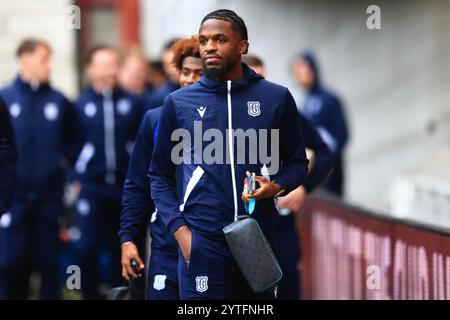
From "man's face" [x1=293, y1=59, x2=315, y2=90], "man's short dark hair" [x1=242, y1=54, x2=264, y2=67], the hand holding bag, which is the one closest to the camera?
the hand holding bag

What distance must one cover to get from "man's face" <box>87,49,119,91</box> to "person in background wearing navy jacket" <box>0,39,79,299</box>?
0.50m

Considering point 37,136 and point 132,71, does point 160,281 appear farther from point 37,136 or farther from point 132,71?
point 132,71

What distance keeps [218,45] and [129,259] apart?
4.56ft

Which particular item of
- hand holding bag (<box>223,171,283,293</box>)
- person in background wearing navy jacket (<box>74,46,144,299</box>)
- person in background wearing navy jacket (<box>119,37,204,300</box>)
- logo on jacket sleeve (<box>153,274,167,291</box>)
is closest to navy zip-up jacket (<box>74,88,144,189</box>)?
person in background wearing navy jacket (<box>74,46,144,299</box>)

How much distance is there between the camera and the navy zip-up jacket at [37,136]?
10.5m

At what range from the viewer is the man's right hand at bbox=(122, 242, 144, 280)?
673cm

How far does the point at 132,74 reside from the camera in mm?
12984

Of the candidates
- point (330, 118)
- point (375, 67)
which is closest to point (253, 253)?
point (330, 118)

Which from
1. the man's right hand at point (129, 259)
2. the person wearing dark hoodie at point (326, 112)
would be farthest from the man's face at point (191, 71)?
the person wearing dark hoodie at point (326, 112)

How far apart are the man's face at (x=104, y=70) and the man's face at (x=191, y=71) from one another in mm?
4252

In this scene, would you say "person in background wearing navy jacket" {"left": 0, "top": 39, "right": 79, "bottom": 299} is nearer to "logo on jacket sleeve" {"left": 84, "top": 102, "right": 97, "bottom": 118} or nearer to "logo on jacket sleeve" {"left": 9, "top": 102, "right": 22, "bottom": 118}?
"logo on jacket sleeve" {"left": 9, "top": 102, "right": 22, "bottom": 118}

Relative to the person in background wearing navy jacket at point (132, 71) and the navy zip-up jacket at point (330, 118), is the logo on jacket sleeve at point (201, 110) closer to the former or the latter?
the person in background wearing navy jacket at point (132, 71)
